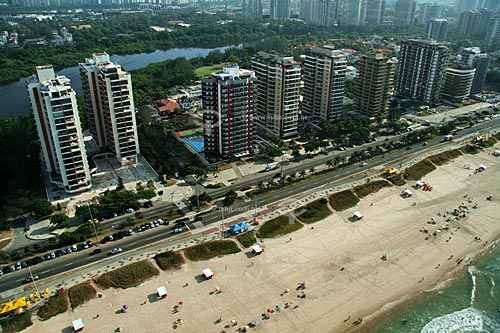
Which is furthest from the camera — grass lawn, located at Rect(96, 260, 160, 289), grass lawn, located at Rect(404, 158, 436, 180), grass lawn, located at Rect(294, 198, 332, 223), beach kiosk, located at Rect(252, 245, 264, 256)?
grass lawn, located at Rect(404, 158, 436, 180)

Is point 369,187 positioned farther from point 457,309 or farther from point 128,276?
point 128,276

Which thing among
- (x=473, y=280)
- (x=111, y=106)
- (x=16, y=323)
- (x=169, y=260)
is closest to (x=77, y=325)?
(x=16, y=323)

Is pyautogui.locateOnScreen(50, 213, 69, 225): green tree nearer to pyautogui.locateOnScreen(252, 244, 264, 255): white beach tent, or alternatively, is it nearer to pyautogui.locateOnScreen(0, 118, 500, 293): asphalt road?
pyautogui.locateOnScreen(0, 118, 500, 293): asphalt road

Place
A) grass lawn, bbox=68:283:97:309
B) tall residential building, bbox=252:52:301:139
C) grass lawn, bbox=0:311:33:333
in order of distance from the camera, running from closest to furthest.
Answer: grass lawn, bbox=0:311:33:333 → grass lawn, bbox=68:283:97:309 → tall residential building, bbox=252:52:301:139

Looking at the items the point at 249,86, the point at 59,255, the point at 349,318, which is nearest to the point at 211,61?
the point at 249,86

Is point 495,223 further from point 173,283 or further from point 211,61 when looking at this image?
point 211,61

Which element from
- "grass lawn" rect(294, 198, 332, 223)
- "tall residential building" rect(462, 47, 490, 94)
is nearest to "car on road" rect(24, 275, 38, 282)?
"grass lawn" rect(294, 198, 332, 223)
